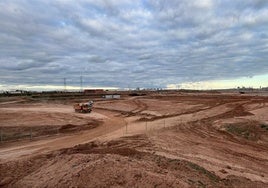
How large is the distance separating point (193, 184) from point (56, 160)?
25.9 ft

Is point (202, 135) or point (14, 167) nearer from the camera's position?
point (14, 167)

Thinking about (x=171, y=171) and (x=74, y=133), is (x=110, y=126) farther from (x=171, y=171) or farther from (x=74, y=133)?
(x=171, y=171)

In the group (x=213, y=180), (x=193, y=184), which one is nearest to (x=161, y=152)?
(x=213, y=180)

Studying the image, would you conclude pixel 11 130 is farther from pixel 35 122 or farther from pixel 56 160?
pixel 56 160

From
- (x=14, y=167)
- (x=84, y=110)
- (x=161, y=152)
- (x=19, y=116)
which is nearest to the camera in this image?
(x=14, y=167)

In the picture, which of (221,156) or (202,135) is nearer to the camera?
(221,156)

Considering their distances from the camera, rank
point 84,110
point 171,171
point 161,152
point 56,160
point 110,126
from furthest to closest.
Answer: point 84,110 → point 110,126 → point 161,152 → point 56,160 → point 171,171

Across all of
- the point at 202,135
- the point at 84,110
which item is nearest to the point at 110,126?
the point at 202,135

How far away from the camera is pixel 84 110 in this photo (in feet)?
182

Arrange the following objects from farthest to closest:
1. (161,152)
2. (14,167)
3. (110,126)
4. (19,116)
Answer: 1. (19,116)
2. (110,126)
3. (161,152)
4. (14,167)

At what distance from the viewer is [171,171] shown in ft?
49.0

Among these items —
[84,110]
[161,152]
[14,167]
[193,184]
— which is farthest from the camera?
[84,110]

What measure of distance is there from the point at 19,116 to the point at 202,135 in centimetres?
2706

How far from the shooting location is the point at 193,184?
44.1 ft
